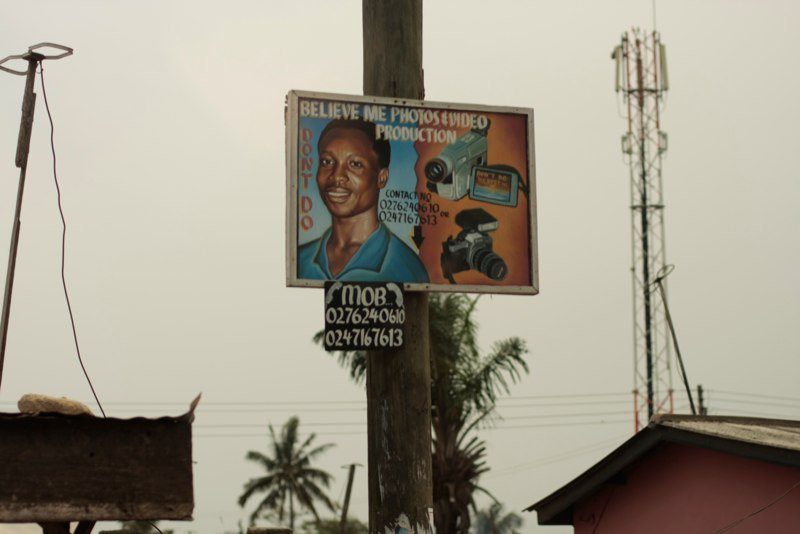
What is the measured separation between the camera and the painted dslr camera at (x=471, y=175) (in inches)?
300

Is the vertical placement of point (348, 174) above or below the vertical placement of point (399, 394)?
above

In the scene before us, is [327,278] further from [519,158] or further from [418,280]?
[519,158]

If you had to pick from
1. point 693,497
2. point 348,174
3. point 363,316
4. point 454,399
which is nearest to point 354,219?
point 348,174

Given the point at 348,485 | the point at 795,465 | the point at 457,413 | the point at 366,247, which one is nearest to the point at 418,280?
the point at 366,247

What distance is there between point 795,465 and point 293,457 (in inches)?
2626

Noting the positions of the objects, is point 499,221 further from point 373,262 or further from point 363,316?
point 363,316

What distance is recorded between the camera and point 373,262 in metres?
7.22

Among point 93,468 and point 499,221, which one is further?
point 499,221

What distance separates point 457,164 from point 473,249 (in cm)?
61

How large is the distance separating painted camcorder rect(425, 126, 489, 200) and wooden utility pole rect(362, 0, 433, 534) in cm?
63

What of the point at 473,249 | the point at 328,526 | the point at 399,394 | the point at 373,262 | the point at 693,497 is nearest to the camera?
the point at 399,394

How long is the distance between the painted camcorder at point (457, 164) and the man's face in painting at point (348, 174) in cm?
34

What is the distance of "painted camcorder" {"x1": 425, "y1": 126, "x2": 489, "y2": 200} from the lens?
7.60m

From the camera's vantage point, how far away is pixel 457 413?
31.5 meters
